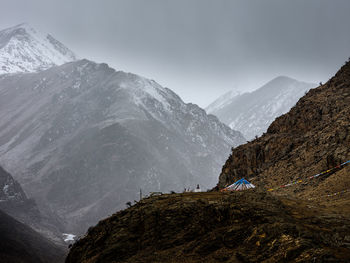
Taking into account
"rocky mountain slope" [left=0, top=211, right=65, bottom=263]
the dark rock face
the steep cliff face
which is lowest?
the dark rock face

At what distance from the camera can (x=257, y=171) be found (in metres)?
32.1

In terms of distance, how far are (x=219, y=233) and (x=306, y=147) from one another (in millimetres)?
20696

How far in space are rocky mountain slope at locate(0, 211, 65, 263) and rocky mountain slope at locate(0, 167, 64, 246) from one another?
47600 mm

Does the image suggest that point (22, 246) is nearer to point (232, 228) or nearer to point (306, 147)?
point (306, 147)

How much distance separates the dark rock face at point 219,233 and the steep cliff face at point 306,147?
9.20 m

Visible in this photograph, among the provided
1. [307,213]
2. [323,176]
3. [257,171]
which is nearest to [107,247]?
[307,213]

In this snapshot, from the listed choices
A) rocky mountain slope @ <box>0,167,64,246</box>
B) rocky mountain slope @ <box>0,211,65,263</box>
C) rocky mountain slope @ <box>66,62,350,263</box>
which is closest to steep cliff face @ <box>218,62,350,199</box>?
rocky mountain slope @ <box>66,62,350,263</box>

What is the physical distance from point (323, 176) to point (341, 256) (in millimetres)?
15512

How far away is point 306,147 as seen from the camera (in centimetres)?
2877

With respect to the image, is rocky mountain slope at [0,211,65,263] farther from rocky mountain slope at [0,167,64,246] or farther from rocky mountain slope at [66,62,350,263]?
rocky mountain slope at [66,62,350,263]

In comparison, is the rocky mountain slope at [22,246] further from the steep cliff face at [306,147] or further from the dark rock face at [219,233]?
the dark rock face at [219,233]

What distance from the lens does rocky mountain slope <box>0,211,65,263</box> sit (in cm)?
9444

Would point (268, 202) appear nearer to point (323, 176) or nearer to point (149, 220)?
point (149, 220)

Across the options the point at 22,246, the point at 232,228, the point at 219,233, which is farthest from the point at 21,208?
the point at 232,228
